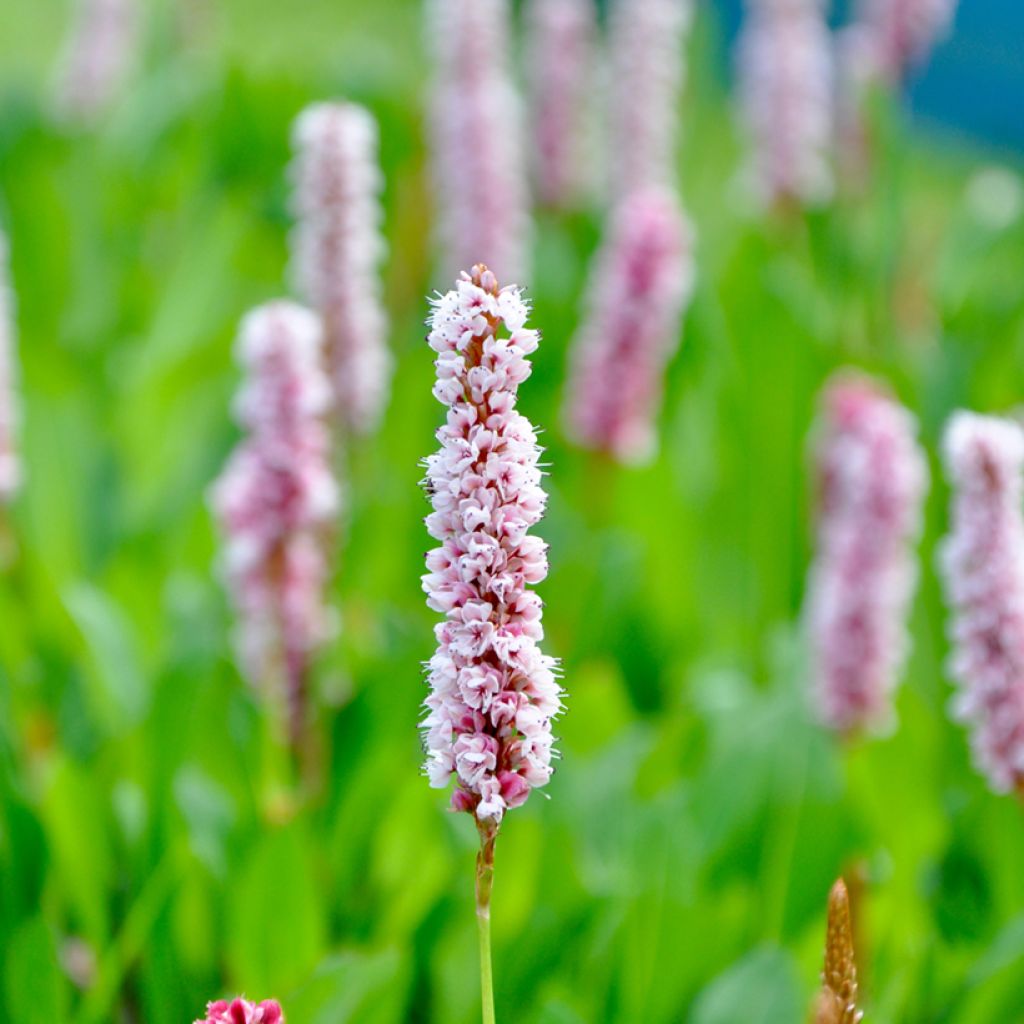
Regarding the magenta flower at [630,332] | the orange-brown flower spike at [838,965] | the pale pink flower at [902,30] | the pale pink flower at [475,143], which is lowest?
the orange-brown flower spike at [838,965]

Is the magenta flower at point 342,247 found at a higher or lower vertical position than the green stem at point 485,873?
higher

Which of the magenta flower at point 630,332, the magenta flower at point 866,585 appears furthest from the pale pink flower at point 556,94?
the magenta flower at point 866,585

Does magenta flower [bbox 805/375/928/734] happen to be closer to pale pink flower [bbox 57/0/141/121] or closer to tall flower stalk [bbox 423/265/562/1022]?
tall flower stalk [bbox 423/265/562/1022]

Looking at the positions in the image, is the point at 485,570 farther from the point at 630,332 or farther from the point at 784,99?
the point at 784,99

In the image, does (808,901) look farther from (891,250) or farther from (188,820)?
(891,250)

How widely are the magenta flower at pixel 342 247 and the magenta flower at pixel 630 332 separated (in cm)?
39

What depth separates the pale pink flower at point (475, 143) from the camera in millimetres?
2838

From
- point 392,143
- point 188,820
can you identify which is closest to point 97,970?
point 188,820

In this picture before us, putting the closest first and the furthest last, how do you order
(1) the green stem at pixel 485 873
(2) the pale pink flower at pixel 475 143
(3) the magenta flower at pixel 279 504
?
(1) the green stem at pixel 485 873 → (3) the magenta flower at pixel 279 504 → (2) the pale pink flower at pixel 475 143

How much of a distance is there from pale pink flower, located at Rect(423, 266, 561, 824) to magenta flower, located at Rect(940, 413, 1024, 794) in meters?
0.56

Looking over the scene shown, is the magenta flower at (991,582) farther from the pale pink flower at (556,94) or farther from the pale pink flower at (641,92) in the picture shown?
the pale pink flower at (556,94)

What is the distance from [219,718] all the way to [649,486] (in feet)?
3.10

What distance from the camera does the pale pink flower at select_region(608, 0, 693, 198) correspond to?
11.4 feet

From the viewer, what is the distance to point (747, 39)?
4156mm
